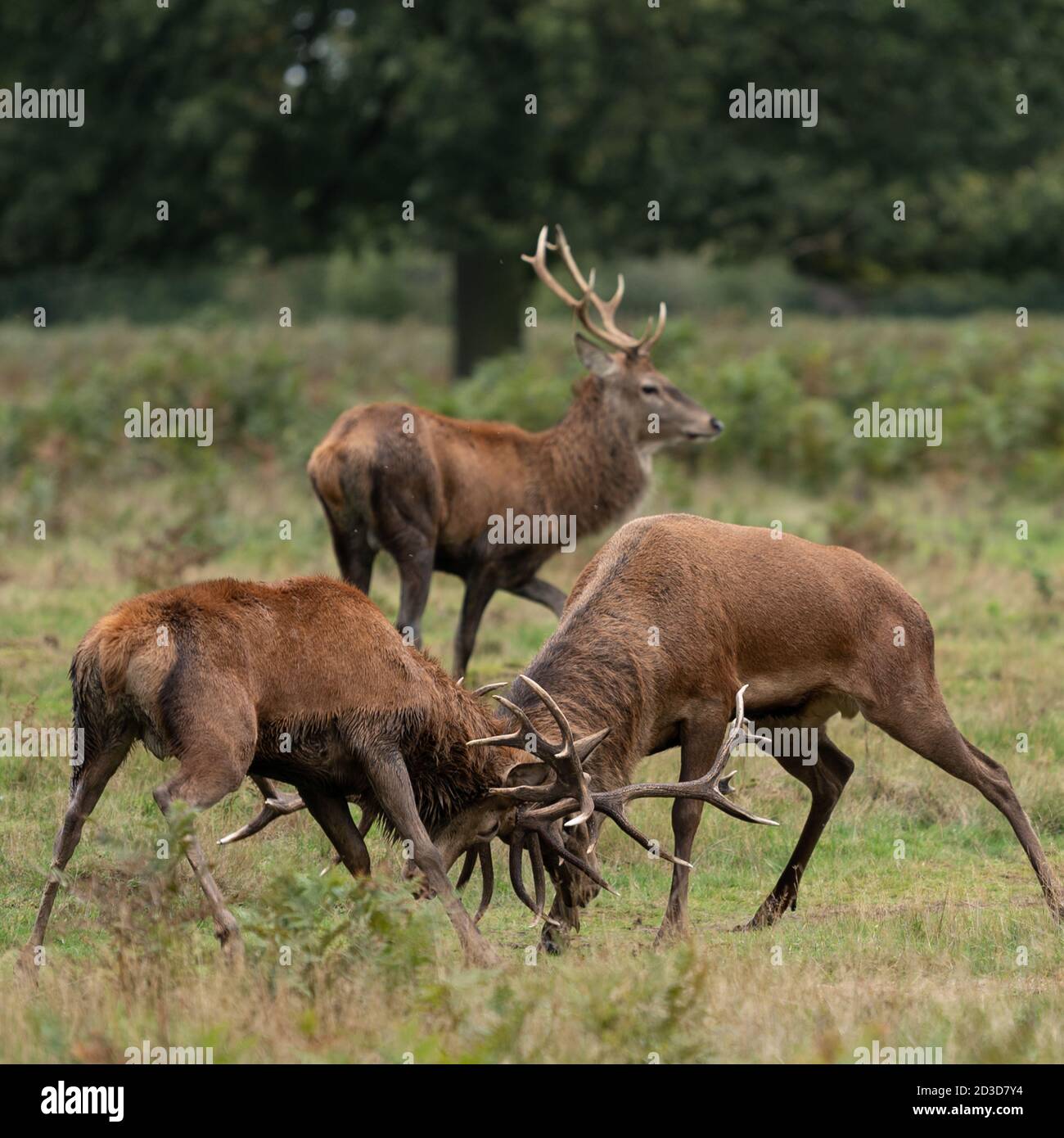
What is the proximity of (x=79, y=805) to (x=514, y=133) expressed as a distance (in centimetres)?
1789

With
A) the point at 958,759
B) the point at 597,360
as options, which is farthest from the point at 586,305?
the point at 958,759

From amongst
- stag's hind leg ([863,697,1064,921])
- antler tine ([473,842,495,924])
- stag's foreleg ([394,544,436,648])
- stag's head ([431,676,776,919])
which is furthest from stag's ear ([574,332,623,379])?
antler tine ([473,842,495,924])

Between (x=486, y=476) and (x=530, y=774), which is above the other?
(x=486, y=476)

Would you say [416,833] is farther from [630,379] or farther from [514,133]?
[514,133]

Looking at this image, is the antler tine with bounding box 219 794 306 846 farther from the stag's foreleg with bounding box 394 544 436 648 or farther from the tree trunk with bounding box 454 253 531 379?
the tree trunk with bounding box 454 253 531 379

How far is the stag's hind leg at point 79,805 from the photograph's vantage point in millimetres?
6680

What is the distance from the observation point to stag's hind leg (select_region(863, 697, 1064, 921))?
779cm

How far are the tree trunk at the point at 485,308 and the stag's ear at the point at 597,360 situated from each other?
12.2 meters

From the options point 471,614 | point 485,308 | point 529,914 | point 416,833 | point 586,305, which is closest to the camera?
point 416,833

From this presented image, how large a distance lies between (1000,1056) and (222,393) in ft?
50.9

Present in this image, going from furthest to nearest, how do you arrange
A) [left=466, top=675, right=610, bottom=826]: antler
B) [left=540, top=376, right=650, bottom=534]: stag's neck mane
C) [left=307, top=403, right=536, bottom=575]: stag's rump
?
[left=540, top=376, right=650, bottom=534]: stag's neck mane, [left=307, top=403, right=536, bottom=575]: stag's rump, [left=466, top=675, right=610, bottom=826]: antler

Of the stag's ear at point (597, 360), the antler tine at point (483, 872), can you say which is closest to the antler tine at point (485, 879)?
the antler tine at point (483, 872)

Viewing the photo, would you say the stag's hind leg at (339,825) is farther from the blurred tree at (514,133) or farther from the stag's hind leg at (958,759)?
the blurred tree at (514,133)

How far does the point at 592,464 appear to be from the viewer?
1236 centimetres
